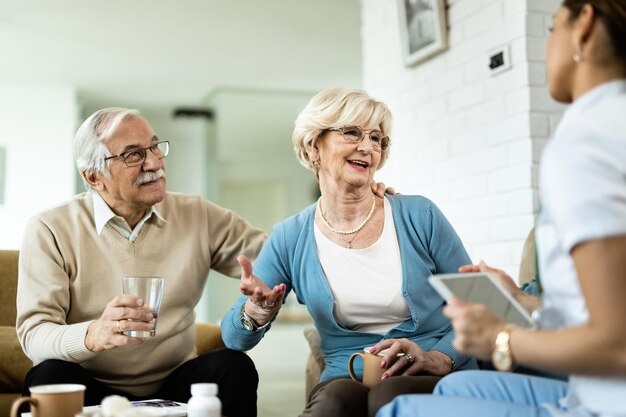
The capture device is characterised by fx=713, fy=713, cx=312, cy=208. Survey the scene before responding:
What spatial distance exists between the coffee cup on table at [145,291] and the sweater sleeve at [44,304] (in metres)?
0.26

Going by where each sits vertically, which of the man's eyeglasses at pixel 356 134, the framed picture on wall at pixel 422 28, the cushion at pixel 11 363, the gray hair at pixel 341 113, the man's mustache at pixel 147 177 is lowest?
the cushion at pixel 11 363

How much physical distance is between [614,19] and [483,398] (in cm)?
60


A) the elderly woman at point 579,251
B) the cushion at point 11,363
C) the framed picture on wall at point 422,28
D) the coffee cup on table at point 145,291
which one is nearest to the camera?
the elderly woman at point 579,251

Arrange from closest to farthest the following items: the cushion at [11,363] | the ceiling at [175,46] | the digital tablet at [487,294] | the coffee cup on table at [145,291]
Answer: the digital tablet at [487,294]
the coffee cup on table at [145,291]
the cushion at [11,363]
the ceiling at [175,46]

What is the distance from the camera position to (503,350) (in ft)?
3.20

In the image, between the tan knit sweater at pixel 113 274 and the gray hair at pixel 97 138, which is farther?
the gray hair at pixel 97 138

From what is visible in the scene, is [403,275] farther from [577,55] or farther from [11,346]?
[11,346]

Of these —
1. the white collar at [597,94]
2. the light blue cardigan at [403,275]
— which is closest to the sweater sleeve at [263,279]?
the light blue cardigan at [403,275]

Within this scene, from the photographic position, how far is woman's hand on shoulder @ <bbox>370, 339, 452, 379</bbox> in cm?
159

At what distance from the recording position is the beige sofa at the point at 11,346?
2398 millimetres

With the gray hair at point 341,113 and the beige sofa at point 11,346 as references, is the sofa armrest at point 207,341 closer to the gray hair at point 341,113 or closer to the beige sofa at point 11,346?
the beige sofa at point 11,346

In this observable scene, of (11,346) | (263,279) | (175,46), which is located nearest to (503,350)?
(263,279)

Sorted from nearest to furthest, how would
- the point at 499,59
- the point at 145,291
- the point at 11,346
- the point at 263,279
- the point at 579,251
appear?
the point at 579,251 → the point at 145,291 → the point at 263,279 → the point at 11,346 → the point at 499,59

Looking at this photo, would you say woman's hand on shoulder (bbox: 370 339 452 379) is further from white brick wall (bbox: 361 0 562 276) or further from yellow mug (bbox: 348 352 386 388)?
white brick wall (bbox: 361 0 562 276)
